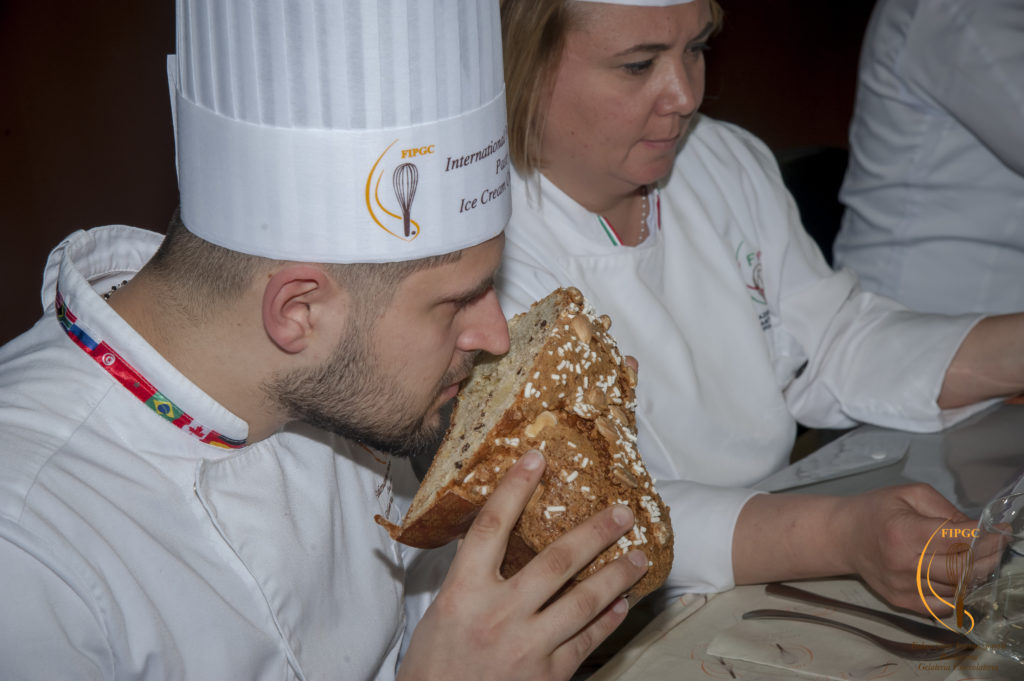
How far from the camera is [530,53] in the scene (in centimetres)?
179

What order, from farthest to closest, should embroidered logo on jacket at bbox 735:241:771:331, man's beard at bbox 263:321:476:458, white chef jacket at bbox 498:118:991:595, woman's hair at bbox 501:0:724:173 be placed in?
1. embroidered logo on jacket at bbox 735:241:771:331
2. white chef jacket at bbox 498:118:991:595
3. woman's hair at bbox 501:0:724:173
4. man's beard at bbox 263:321:476:458

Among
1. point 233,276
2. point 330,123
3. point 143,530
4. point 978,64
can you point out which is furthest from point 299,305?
point 978,64

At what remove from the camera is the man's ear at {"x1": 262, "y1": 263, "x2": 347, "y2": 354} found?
1253 millimetres

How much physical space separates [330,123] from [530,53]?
2.25ft

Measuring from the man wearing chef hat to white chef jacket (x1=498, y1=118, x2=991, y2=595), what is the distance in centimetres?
54

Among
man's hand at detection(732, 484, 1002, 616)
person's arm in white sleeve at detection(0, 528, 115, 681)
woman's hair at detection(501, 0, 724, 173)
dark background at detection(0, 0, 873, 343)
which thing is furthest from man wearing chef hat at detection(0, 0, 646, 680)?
dark background at detection(0, 0, 873, 343)

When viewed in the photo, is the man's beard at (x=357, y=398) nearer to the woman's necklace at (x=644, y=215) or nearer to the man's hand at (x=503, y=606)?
the man's hand at (x=503, y=606)

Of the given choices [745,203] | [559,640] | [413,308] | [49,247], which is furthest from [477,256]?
[49,247]

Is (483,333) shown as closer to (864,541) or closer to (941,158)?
(864,541)

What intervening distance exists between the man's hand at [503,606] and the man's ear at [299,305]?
331 millimetres

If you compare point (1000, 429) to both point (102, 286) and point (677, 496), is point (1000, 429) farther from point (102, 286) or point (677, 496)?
point (102, 286)

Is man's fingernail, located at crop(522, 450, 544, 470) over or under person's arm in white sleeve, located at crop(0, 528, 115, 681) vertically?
over

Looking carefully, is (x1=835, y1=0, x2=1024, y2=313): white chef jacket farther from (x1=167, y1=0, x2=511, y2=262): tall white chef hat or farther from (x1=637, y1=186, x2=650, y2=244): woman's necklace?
(x1=167, y1=0, x2=511, y2=262): tall white chef hat

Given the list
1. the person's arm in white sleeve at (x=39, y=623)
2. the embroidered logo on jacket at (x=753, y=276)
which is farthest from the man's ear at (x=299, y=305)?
the embroidered logo on jacket at (x=753, y=276)
